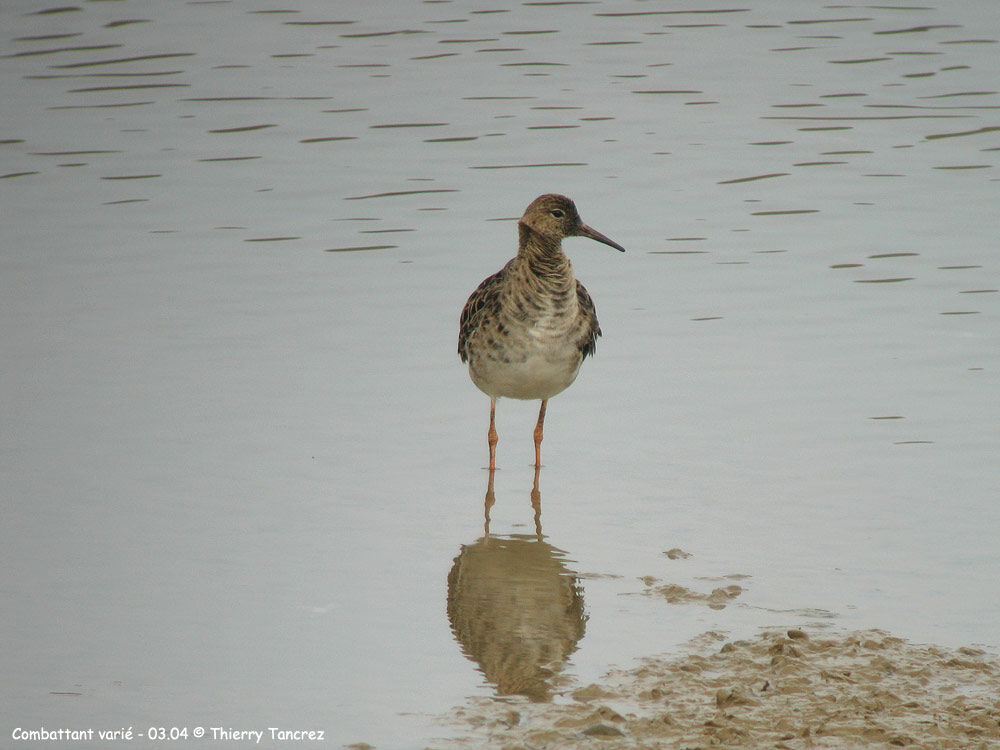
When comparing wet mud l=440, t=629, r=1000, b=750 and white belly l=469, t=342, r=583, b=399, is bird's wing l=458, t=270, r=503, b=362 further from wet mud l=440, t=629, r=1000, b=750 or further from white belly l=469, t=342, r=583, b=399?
wet mud l=440, t=629, r=1000, b=750

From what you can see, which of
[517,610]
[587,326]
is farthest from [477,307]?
[517,610]

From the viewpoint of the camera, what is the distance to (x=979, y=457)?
10.0 meters

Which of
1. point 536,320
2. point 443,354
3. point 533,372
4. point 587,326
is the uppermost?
point 536,320

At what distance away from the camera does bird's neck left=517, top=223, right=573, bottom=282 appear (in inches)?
397

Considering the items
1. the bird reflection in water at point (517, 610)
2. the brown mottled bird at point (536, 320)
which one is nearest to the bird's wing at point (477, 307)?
the brown mottled bird at point (536, 320)

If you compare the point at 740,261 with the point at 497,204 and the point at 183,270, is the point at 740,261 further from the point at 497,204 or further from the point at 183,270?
the point at 183,270

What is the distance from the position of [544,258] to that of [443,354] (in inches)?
103

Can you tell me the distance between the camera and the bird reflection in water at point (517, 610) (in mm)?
7230

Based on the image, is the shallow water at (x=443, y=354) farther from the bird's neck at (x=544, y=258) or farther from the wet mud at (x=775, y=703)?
the bird's neck at (x=544, y=258)

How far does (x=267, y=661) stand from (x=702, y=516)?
121 inches

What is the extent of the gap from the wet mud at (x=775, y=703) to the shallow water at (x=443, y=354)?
29 centimetres

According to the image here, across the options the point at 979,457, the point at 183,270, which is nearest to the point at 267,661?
the point at 979,457

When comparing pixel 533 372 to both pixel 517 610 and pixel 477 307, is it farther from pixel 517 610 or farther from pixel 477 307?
pixel 517 610

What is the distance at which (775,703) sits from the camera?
21.5 feet
